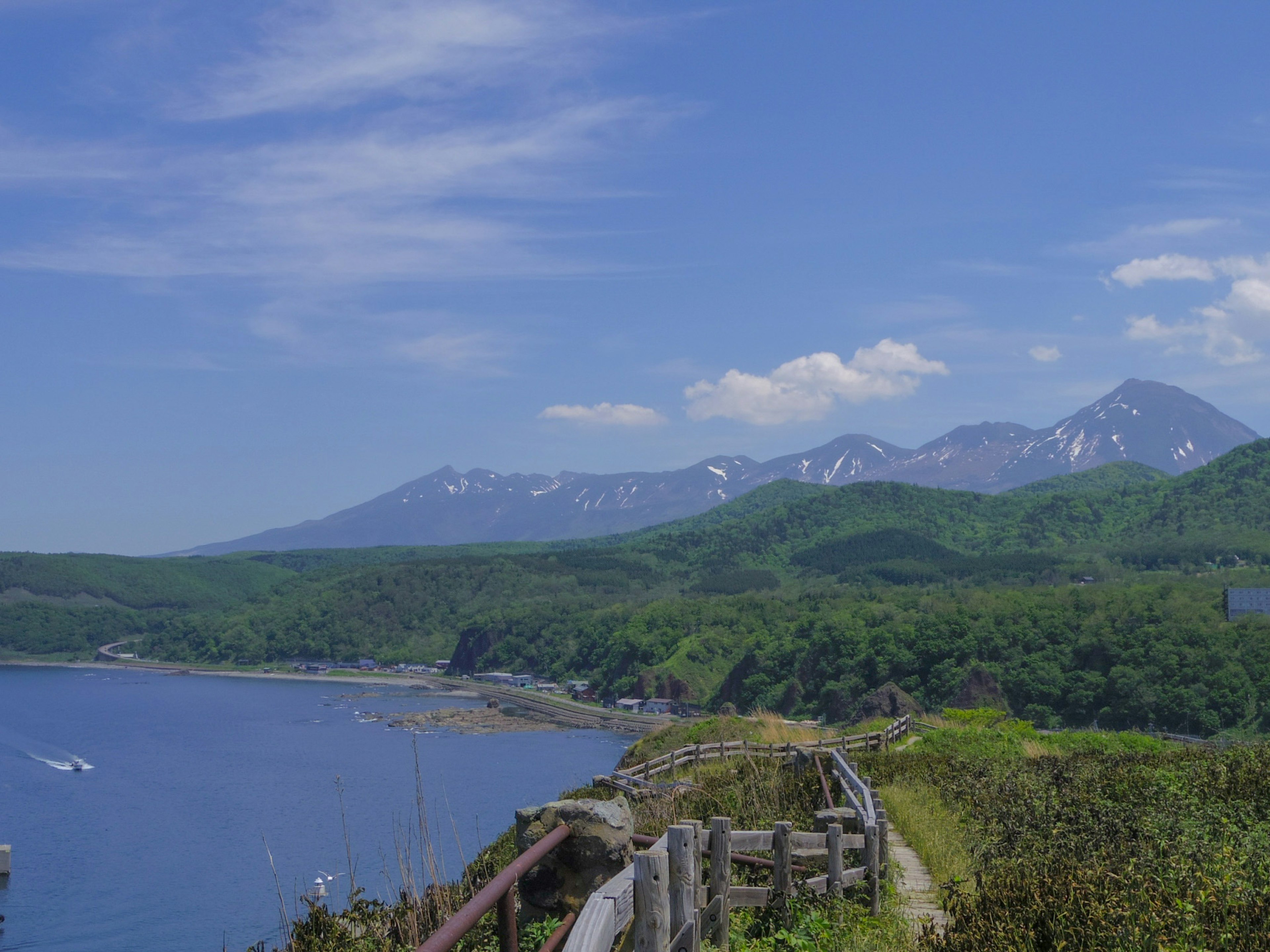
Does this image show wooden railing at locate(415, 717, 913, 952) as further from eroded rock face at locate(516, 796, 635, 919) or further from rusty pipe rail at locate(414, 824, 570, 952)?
eroded rock face at locate(516, 796, 635, 919)

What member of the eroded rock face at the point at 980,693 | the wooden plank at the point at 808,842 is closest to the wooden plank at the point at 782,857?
the wooden plank at the point at 808,842

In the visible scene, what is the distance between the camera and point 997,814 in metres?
10.6

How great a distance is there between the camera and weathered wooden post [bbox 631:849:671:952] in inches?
163

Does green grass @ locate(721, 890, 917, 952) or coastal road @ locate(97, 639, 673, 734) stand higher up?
green grass @ locate(721, 890, 917, 952)

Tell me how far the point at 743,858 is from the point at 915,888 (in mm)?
3285

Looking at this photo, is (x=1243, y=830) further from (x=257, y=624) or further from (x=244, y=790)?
(x=257, y=624)

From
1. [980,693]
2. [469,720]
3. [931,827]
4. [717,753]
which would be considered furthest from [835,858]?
[469,720]

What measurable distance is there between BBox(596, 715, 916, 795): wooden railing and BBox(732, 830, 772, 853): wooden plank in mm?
9248

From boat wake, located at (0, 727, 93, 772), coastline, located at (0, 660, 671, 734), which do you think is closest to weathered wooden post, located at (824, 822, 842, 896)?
coastline, located at (0, 660, 671, 734)

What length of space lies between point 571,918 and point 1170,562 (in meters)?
170

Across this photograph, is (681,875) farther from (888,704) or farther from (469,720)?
(469,720)

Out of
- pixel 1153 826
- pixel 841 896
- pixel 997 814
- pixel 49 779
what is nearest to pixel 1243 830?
pixel 1153 826

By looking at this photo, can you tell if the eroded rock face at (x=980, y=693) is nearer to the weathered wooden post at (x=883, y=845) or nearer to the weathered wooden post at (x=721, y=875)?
the weathered wooden post at (x=883, y=845)

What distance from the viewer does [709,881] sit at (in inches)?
273
